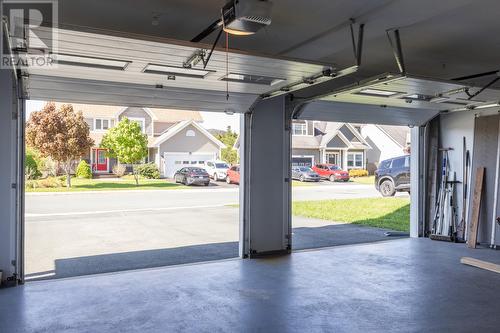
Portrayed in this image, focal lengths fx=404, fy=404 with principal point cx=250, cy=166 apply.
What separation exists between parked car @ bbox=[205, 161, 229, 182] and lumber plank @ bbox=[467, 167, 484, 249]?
14.4 metres

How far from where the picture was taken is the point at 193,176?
19.0m

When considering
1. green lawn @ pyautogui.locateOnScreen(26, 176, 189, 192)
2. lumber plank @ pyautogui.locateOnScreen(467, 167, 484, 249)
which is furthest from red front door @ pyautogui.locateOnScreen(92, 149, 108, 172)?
lumber plank @ pyautogui.locateOnScreen(467, 167, 484, 249)

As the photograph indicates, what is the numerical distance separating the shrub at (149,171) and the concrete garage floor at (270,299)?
15.3 metres

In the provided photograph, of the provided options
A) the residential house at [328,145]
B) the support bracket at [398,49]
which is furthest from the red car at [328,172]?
the support bracket at [398,49]

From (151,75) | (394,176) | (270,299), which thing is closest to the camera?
(270,299)

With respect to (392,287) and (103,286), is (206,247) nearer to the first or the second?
(103,286)

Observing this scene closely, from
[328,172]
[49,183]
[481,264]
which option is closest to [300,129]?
[328,172]

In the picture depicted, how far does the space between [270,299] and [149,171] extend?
17136mm

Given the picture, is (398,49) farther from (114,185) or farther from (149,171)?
(149,171)

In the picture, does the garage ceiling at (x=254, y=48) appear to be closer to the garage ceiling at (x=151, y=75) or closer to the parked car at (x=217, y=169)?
the garage ceiling at (x=151, y=75)

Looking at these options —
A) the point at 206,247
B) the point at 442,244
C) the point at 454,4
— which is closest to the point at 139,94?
the point at 206,247

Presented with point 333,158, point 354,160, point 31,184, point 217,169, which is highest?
point 333,158

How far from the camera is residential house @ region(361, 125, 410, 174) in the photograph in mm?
25328

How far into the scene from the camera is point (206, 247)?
23.3 ft
